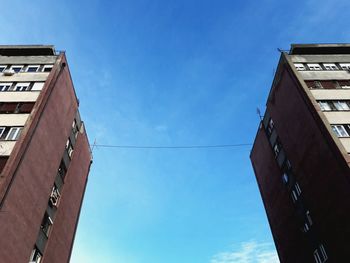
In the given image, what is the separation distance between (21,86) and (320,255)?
2811 cm

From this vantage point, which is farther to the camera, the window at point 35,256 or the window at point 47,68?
the window at point 47,68

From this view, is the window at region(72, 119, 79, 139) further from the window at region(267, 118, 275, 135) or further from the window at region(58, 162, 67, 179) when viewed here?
the window at region(267, 118, 275, 135)

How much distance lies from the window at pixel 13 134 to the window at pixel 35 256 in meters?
7.97

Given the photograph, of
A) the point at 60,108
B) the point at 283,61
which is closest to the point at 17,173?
the point at 60,108

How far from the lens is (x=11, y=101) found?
2756cm

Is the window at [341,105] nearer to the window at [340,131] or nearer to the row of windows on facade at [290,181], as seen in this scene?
the window at [340,131]

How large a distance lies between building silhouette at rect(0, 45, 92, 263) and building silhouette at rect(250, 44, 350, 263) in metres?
20.1

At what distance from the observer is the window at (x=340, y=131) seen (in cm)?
2541

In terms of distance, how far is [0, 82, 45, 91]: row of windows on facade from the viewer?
95.5 feet

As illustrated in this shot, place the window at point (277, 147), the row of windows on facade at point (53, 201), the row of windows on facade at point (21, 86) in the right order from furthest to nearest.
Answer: the window at point (277, 147)
the row of windows on facade at point (21, 86)
the row of windows on facade at point (53, 201)

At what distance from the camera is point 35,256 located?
24.1 meters

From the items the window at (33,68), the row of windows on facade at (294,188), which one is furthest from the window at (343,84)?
the window at (33,68)

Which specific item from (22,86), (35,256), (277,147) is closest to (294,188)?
(277,147)

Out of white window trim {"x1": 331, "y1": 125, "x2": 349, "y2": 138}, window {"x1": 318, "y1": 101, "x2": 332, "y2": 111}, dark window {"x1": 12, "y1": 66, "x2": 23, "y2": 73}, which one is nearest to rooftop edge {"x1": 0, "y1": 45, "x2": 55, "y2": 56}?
dark window {"x1": 12, "y1": 66, "x2": 23, "y2": 73}
